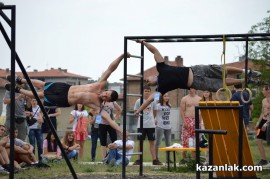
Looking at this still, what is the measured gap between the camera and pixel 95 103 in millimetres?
13656

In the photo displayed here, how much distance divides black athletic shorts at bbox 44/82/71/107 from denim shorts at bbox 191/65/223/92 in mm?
3084

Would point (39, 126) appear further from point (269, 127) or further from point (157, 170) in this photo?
point (269, 127)

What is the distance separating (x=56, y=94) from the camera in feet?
44.2

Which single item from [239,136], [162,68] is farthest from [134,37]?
[239,136]

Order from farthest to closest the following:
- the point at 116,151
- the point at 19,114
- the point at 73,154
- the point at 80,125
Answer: the point at 80,125 → the point at 73,154 → the point at 116,151 → the point at 19,114

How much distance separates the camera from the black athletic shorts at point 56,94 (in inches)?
529

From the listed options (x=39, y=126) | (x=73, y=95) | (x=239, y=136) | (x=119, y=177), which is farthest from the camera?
(x=39, y=126)

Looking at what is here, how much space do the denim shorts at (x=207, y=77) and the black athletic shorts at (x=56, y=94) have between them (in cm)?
308

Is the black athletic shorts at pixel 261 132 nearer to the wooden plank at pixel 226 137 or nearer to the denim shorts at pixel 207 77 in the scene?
the denim shorts at pixel 207 77

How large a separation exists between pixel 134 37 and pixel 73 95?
1.99 meters

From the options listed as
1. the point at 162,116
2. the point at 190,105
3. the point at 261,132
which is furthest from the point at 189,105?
the point at 261,132

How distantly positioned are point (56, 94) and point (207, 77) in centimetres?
332

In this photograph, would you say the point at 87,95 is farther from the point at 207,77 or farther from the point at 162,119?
the point at 162,119

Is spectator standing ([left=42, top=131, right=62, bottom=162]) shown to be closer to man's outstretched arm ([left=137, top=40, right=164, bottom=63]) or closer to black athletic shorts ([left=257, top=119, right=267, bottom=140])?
man's outstretched arm ([left=137, top=40, right=164, bottom=63])
